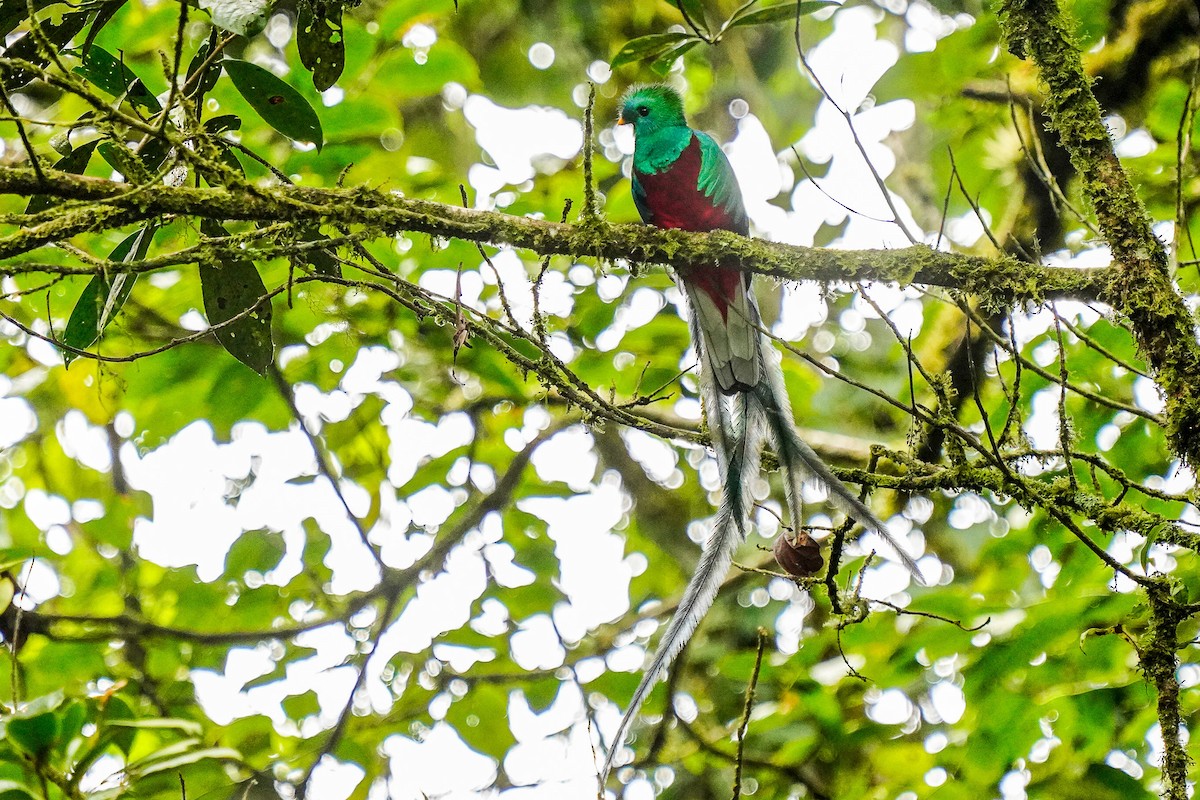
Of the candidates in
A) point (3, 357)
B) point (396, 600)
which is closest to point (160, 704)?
point (396, 600)

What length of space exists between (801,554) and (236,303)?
114cm

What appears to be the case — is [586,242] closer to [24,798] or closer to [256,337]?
[256,337]

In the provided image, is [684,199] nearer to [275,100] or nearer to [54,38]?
[275,100]

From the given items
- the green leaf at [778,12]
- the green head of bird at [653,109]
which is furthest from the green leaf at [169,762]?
the green head of bird at [653,109]

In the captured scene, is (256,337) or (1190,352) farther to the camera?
(256,337)

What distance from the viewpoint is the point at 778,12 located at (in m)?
1.93

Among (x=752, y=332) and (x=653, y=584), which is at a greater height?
(x=653, y=584)

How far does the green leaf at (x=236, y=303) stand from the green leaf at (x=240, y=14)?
0.45 metres

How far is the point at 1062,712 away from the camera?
216cm

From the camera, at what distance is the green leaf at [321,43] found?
1752 millimetres

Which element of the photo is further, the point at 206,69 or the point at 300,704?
the point at 300,704

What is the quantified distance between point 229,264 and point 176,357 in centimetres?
105

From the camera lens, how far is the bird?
1754 mm

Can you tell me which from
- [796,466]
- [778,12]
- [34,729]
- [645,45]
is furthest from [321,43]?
[34,729]
